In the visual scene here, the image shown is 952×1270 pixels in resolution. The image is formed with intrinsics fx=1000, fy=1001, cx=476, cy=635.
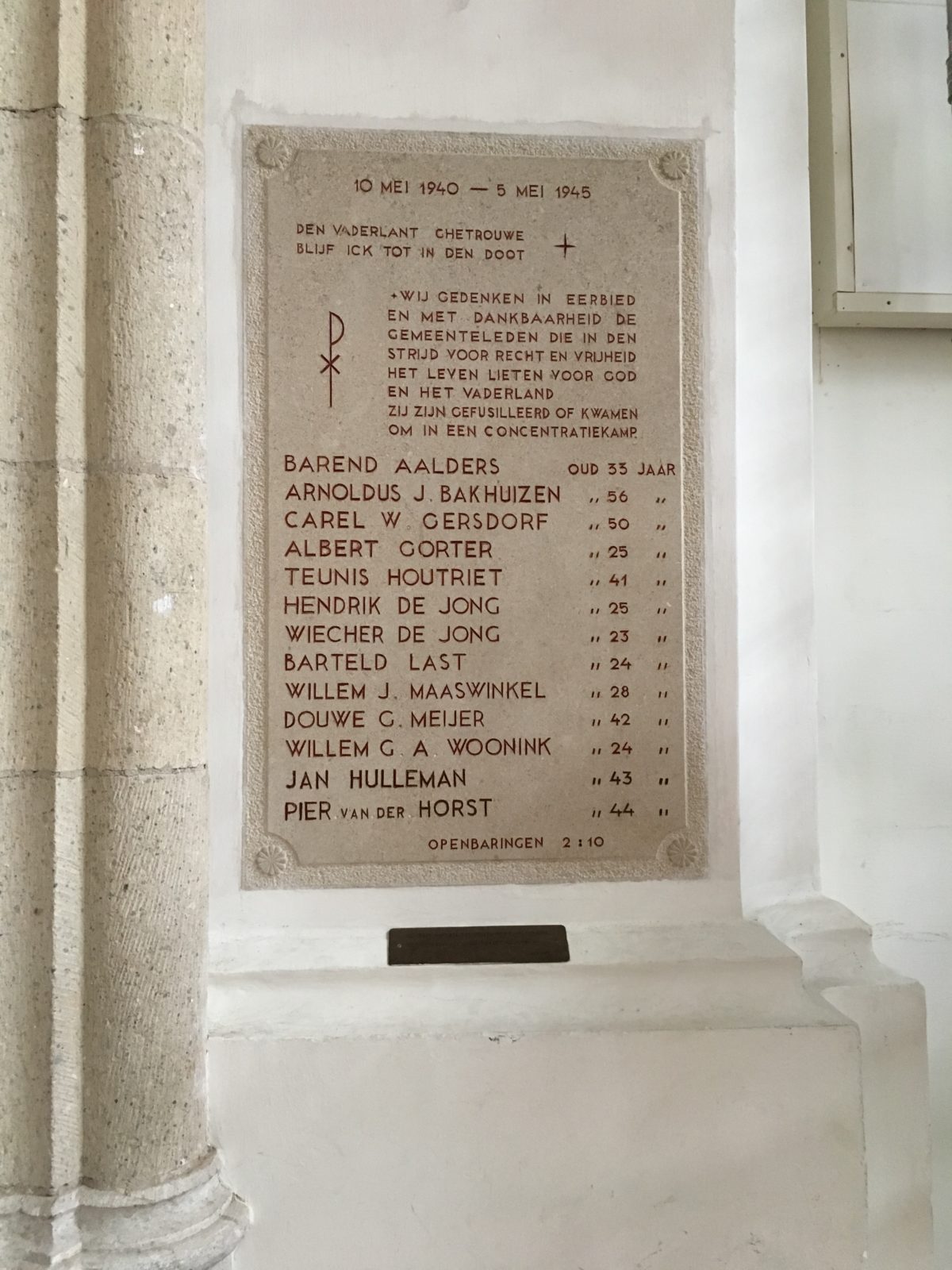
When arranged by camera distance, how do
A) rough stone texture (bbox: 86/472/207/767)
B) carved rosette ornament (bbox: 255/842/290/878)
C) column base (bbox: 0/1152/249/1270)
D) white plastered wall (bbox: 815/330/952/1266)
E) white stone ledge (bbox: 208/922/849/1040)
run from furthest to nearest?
white plastered wall (bbox: 815/330/952/1266), carved rosette ornament (bbox: 255/842/290/878), white stone ledge (bbox: 208/922/849/1040), rough stone texture (bbox: 86/472/207/767), column base (bbox: 0/1152/249/1270)

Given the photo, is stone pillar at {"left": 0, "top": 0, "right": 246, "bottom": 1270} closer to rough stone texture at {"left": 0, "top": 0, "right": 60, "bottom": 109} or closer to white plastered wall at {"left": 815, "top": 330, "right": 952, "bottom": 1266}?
rough stone texture at {"left": 0, "top": 0, "right": 60, "bottom": 109}

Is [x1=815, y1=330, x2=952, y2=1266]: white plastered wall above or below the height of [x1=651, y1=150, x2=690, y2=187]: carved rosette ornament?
below

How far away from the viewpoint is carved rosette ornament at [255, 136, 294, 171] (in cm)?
205

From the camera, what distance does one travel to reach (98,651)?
180cm

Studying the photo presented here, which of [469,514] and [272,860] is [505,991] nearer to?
[272,860]

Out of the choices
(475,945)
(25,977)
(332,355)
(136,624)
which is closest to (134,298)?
(332,355)

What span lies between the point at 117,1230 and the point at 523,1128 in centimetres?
73

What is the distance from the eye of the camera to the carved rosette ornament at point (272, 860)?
2.02 m

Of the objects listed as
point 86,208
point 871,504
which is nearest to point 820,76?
point 871,504

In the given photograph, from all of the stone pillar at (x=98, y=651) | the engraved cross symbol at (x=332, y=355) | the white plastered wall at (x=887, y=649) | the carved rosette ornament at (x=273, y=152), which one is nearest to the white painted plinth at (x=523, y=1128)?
the stone pillar at (x=98, y=651)

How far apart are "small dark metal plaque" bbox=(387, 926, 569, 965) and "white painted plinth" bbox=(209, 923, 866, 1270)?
0.13 feet

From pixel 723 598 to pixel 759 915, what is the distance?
2.24ft

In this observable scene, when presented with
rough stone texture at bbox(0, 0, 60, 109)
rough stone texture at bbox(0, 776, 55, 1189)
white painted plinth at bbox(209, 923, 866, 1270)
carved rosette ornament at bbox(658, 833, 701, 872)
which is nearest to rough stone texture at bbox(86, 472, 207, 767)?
rough stone texture at bbox(0, 776, 55, 1189)

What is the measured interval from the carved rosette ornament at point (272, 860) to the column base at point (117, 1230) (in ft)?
1.78
